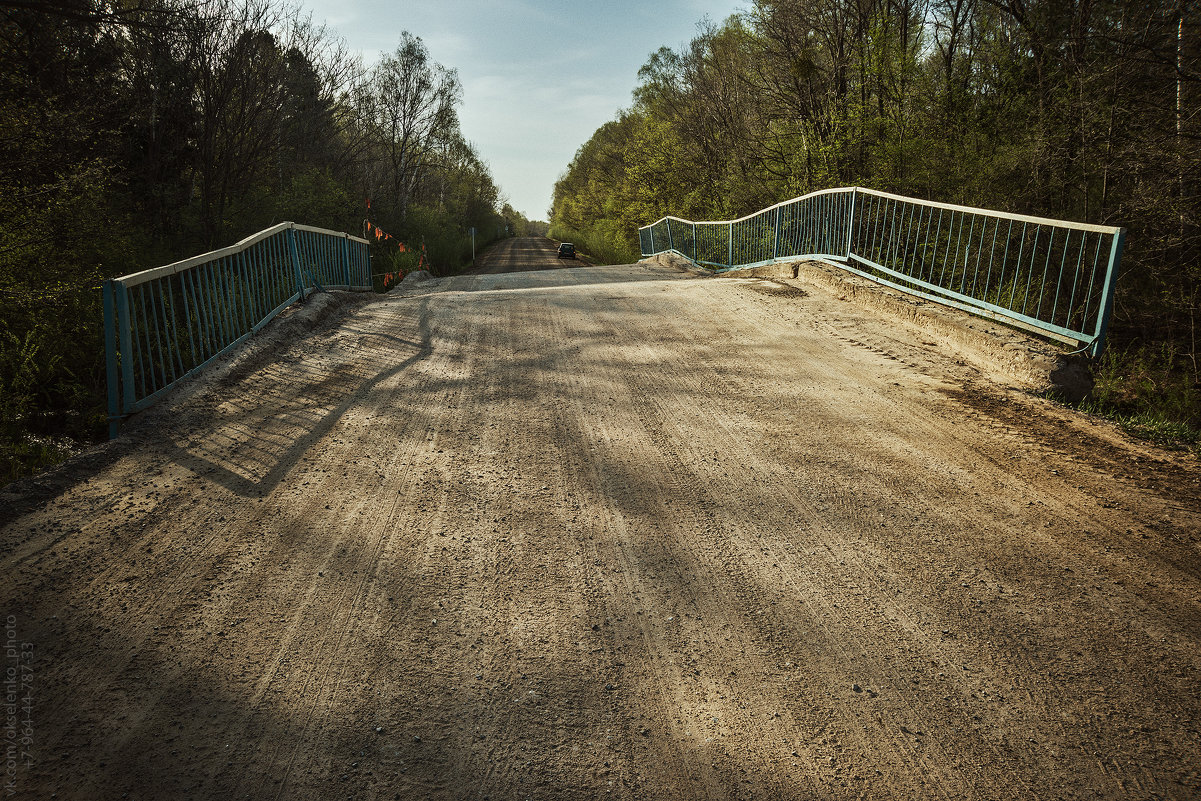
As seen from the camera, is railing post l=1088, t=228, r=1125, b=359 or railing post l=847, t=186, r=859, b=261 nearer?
railing post l=1088, t=228, r=1125, b=359

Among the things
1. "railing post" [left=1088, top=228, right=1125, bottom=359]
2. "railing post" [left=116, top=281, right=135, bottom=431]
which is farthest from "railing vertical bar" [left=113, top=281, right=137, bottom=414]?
"railing post" [left=1088, top=228, right=1125, bottom=359]

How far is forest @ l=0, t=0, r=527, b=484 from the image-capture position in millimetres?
6133

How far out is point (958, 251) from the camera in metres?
6.99

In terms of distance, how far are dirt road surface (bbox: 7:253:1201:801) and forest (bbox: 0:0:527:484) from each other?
2734 mm

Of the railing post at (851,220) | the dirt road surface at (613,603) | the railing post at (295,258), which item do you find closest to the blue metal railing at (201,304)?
the railing post at (295,258)

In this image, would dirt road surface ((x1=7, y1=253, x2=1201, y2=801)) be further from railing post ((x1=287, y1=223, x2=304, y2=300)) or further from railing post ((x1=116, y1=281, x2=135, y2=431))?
railing post ((x1=287, y1=223, x2=304, y2=300))

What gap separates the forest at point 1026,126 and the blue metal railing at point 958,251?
63 centimetres

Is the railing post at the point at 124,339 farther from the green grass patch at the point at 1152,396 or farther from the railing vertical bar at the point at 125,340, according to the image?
the green grass patch at the point at 1152,396

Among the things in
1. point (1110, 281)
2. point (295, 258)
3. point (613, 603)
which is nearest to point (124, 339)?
point (295, 258)

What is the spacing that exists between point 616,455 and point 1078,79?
11.0 meters

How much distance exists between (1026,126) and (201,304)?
14.1 meters

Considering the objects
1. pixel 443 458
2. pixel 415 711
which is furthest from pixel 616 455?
pixel 415 711

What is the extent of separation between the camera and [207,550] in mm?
3084

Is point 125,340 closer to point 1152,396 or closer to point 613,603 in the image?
point 613,603
